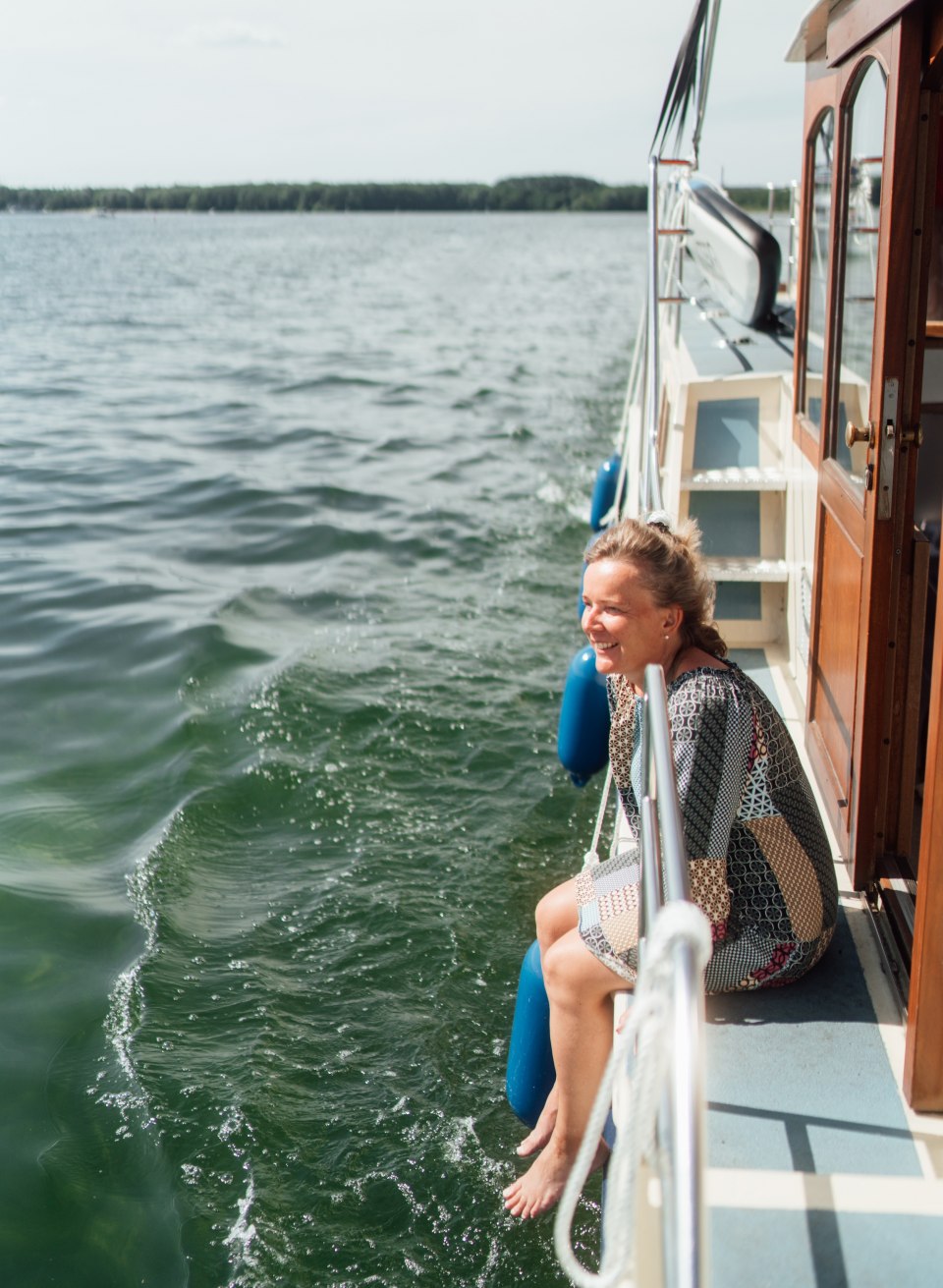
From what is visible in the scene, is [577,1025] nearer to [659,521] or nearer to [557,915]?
[557,915]

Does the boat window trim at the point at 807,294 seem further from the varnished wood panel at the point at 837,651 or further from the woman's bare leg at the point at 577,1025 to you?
the woman's bare leg at the point at 577,1025

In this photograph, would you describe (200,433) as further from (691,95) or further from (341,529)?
(691,95)

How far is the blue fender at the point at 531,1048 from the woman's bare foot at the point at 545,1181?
0.32 meters

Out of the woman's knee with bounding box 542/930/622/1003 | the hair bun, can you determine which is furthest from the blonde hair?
the woman's knee with bounding box 542/930/622/1003

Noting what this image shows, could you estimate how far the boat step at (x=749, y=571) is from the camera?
17.7ft

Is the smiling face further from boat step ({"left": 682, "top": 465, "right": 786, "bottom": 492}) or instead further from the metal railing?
boat step ({"left": 682, "top": 465, "right": 786, "bottom": 492})

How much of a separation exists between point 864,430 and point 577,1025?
158cm

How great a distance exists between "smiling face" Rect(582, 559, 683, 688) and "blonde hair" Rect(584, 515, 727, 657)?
0.07 ft

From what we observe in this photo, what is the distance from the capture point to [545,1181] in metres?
3.16

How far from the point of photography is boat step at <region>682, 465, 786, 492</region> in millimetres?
5586

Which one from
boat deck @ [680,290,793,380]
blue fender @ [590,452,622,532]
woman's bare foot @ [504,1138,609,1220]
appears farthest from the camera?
blue fender @ [590,452,622,532]

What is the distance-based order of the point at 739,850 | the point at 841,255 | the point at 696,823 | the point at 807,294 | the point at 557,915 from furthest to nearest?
the point at 807,294 → the point at 841,255 → the point at 557,915 → the point at 739,850 → the point at 696,823

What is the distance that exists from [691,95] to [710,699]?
4.45 m

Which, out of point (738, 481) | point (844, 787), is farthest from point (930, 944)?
point (738, 481)
